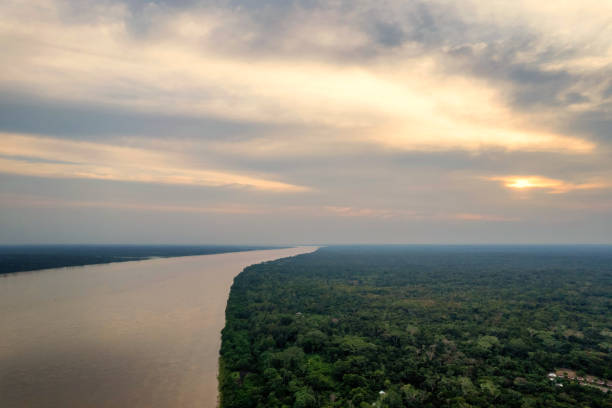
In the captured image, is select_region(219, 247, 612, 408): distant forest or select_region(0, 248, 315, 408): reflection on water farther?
select_region(0, 248, 315, 408): reflection on water

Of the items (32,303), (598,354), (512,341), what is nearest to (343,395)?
(512,341)

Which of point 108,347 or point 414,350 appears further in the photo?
point 108,347

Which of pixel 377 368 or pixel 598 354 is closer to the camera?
pixel 377 368

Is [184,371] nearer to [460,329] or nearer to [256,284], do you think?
[460,329]

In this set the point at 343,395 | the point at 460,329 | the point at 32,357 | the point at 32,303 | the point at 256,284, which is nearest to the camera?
the point at 343,395
